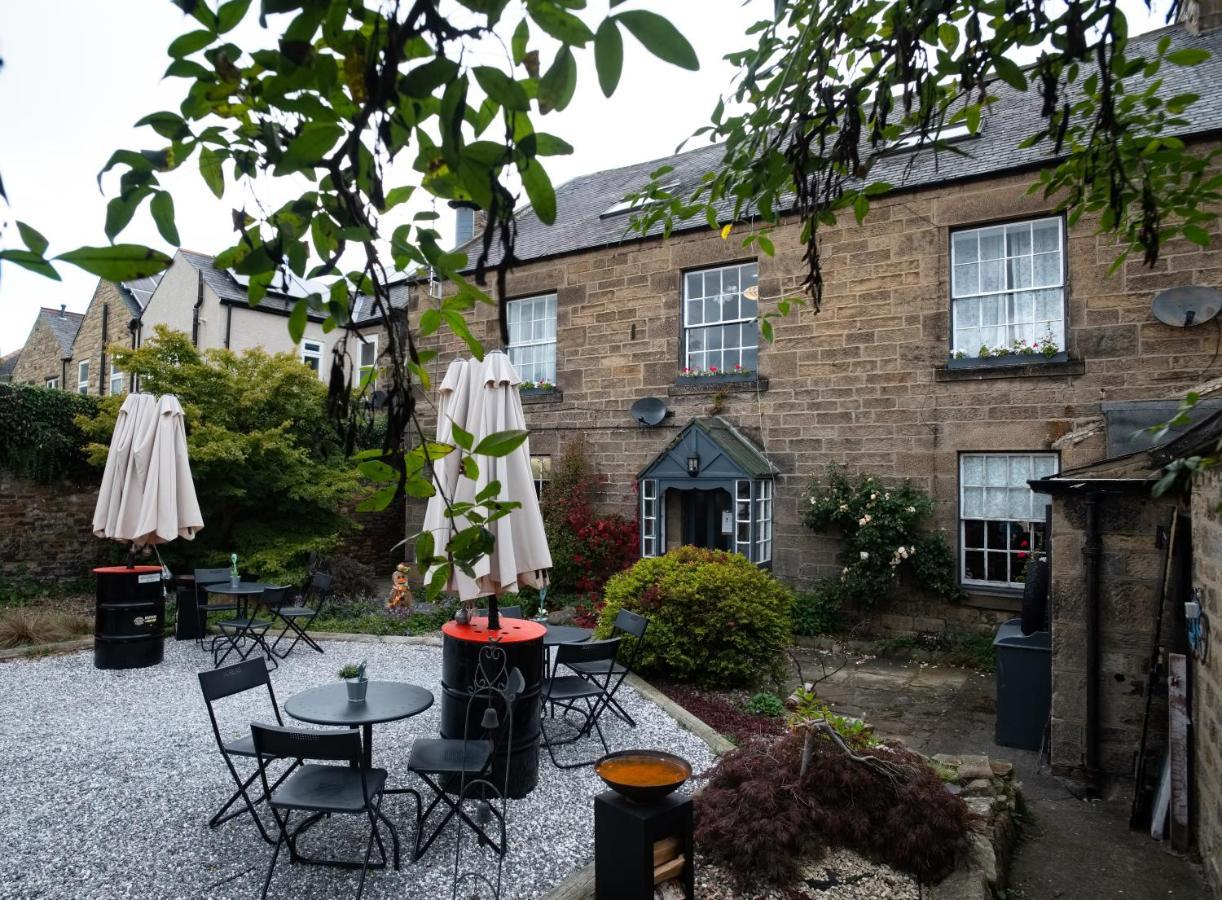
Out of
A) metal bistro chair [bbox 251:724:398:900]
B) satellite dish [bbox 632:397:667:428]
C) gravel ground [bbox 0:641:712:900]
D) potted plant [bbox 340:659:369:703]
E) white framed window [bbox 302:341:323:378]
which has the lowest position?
gravel ground [bbox 0:641:712:900]

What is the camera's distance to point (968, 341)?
10211 mm

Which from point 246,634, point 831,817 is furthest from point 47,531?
point 831,817

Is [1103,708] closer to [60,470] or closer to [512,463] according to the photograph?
[512,463]

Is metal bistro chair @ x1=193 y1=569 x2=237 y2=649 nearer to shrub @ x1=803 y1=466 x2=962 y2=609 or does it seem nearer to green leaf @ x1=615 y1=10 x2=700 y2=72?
shrub @ x1=803 y1=466 x2=962 y2=609

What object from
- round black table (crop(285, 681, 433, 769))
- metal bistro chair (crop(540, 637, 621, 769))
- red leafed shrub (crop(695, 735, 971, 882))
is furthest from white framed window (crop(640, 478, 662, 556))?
red leafed shrub (crop(695, 735, 971, 882))

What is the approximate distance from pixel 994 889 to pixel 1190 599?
109 inches

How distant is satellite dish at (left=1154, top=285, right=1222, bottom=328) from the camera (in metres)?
8.67

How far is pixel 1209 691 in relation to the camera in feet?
14.4

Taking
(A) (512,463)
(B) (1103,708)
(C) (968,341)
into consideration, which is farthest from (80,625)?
(C) (968,341)

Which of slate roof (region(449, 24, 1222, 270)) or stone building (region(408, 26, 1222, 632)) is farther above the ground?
slate roof (region(449, 24, 1222, 270))

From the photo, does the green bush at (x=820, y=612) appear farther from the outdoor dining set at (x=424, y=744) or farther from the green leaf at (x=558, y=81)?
the green leaf at (x=558, y=81)

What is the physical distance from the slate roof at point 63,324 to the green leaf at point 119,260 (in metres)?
27.9

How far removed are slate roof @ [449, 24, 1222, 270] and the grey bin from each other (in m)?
4.34

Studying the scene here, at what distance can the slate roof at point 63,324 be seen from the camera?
24.3 meters
